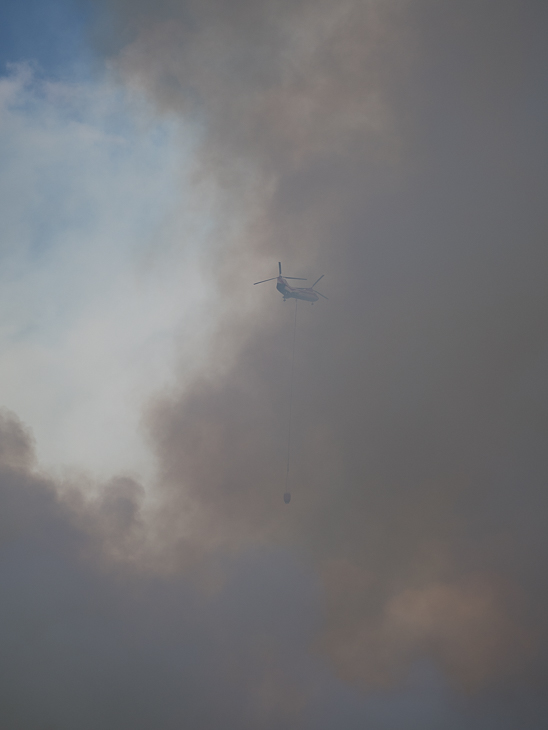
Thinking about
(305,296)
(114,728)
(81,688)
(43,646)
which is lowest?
(114,728)

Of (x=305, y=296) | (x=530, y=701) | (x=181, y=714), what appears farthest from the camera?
(x=181, y=714)

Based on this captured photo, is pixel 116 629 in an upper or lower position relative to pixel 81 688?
upper

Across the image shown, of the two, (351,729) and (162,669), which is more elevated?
(162,669)

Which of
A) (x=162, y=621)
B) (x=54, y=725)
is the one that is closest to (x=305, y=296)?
(x=162, y=621)

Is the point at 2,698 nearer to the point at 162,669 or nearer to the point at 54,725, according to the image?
the point at 54,725

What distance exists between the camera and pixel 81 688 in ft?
A: 285

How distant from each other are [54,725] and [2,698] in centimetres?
1090

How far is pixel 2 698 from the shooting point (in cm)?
8619

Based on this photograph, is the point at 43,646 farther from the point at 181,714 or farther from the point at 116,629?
the point at 181,714

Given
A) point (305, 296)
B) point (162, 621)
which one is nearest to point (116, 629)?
point (162, 621)

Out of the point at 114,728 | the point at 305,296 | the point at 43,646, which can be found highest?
the point at 305,296

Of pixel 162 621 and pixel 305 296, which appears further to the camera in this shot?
pixel 162 621

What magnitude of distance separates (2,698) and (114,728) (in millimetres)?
21445

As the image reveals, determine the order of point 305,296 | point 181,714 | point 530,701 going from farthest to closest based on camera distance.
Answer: point 181,714, point 530,701, point 305,296
